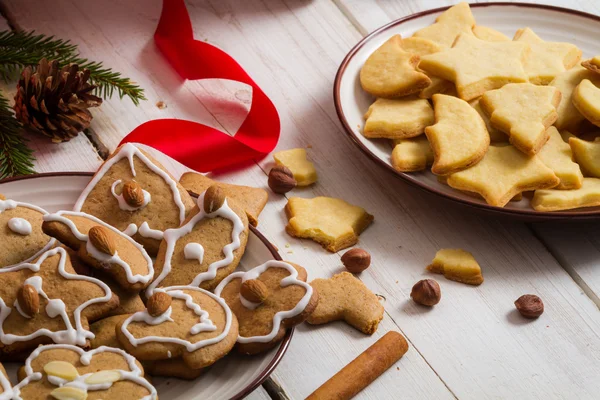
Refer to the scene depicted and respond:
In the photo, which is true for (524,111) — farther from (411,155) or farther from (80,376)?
(80,376)

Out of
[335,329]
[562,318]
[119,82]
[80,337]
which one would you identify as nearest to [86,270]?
[80,337]

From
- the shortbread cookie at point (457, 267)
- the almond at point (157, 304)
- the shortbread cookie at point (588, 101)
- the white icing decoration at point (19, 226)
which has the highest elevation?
the white icing decoration at point (19, 226)

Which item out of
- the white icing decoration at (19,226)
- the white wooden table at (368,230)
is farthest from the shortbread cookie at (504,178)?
the white icing decoration at (19,226)

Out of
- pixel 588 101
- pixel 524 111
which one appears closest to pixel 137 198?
pixel 524 111

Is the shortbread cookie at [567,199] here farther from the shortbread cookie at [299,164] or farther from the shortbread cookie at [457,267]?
the shortbread cookie at [299,164]

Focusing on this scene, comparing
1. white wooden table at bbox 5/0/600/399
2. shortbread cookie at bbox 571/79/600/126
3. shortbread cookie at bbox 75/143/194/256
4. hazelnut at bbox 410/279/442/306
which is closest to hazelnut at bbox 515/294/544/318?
white wooden table at bbox 5/0/600/399

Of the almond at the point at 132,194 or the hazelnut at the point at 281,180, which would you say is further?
the hazelnut at the point at 281,180

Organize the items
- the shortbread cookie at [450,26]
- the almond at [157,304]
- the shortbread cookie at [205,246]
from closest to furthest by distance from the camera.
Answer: the almond at [157,304] < the shortbread cookie at [205,246] < the shortbread cookie at [450,26]
